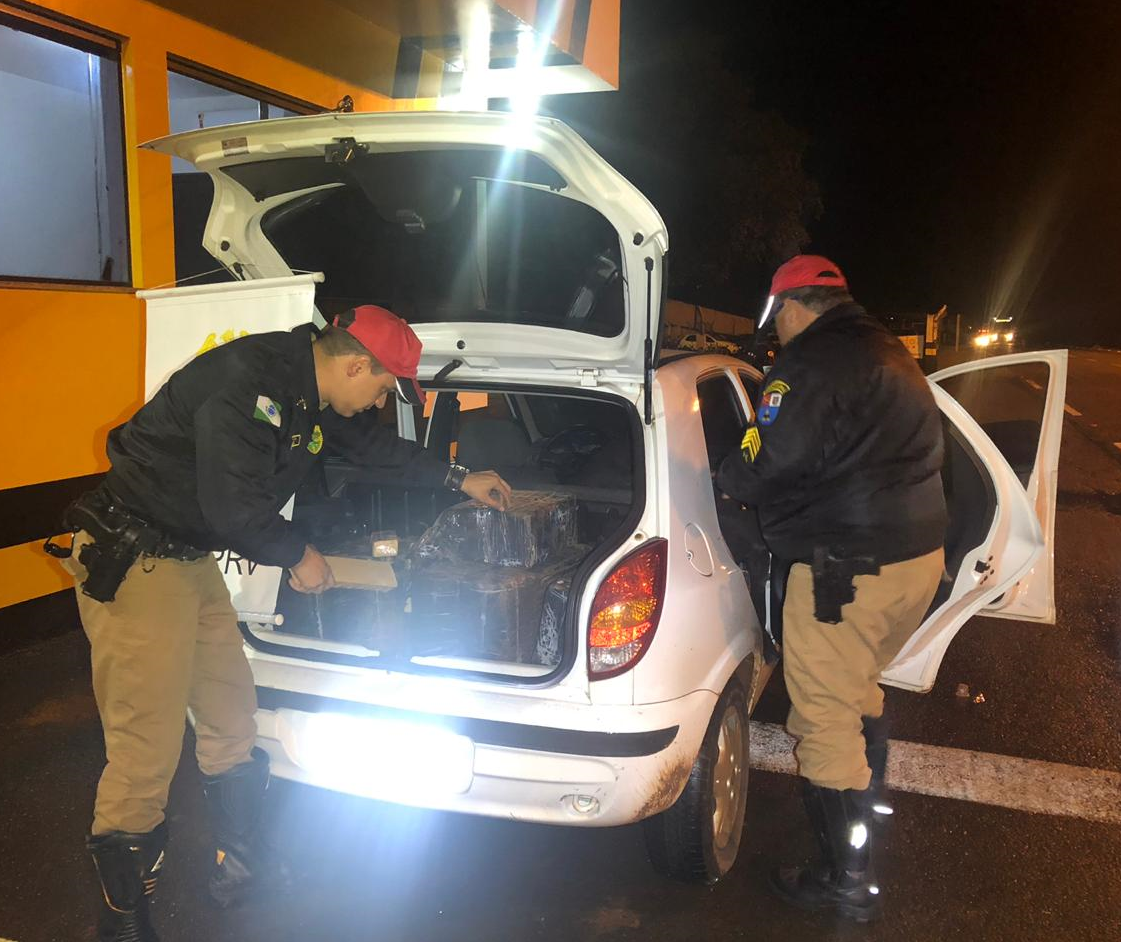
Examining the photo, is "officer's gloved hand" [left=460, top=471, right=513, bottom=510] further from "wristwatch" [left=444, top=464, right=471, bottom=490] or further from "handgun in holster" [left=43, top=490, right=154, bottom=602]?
"handgun in holster" [left=43, top=490, right=154, bottom=602]

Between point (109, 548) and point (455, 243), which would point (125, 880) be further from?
point (455, 243)

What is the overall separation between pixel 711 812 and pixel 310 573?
1369 mm

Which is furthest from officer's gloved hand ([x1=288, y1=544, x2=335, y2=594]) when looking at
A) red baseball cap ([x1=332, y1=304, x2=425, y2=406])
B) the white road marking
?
the white road marking

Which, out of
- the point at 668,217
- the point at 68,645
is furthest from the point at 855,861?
the point at 668,217

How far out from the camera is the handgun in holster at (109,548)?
7.46 ft

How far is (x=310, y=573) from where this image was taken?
239 centimetres

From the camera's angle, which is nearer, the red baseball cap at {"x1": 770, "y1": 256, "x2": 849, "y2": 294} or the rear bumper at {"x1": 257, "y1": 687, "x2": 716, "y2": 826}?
the rear bumper at {"x1": 257, "y1": 687, "x2": 716, "y2": 826}

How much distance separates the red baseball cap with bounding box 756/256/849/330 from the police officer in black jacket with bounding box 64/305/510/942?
1181 mm

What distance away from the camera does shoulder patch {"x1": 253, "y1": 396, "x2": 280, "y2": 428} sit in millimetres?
2266

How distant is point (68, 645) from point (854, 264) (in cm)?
5691

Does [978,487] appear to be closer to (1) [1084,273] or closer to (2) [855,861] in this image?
(2) [855,861]

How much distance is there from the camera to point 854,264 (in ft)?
182

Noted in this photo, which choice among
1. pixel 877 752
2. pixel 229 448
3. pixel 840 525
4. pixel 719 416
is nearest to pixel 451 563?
pixel 229 448

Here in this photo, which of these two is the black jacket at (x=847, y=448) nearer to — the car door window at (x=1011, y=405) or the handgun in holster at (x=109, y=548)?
the car door window at (x=1011, y=405)
